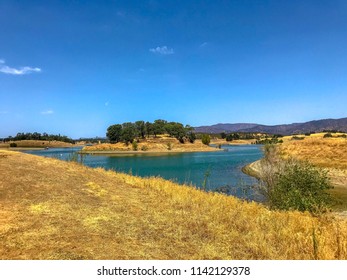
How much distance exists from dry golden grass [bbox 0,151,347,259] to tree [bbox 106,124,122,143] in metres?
144

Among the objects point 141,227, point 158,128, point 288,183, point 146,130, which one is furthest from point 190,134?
point 141,227

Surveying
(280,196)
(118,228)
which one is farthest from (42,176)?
(280,196)

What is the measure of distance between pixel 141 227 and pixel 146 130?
6300 inches

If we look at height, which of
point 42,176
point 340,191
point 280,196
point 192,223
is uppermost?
point 42,176

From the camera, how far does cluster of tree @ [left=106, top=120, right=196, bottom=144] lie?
15575 centimetres

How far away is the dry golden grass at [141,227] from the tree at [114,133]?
474 ft

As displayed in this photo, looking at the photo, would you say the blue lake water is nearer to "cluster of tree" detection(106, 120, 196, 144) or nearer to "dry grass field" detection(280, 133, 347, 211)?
"dry grass field" detection(280, 133, 347, 211)

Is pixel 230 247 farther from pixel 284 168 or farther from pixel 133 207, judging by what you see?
pixel 284 168

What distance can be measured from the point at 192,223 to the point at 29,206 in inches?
221

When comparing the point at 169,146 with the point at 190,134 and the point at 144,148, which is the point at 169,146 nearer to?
the point at 144,148

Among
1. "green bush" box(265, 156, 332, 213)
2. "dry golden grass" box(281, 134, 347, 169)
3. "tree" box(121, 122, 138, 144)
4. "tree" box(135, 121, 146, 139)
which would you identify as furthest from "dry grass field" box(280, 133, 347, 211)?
"tree" box(135, 121, 146, 139)

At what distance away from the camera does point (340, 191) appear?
3394 cm

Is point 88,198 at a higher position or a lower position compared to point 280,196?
higher

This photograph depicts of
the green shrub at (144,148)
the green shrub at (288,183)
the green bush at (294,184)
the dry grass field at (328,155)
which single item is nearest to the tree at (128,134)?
the green shrub at (144,148)
